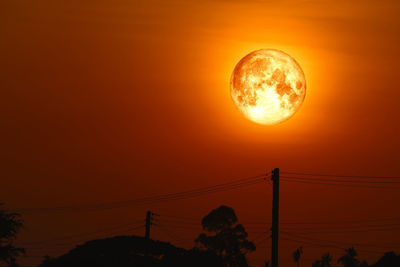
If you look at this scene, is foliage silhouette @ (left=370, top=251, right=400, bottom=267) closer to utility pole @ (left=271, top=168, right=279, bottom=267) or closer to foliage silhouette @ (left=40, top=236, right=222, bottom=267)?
utility pole @ (left=271, top=168, right=279, bottom=267)

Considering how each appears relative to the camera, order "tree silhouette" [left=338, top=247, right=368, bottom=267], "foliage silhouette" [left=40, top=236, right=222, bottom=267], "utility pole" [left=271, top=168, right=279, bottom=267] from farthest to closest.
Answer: "tree silhouette" [left=338, top=247, right=368, bottom=267], "utility pole" [left=271, top=168, right=279, bottom=267], "foliage silhouette" [left=40, top=236, right=222, bottom=267]

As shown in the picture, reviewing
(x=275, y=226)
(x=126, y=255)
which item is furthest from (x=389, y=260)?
(x=126, y=255)

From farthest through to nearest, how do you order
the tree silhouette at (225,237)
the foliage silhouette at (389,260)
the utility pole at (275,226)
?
the tree silhouette at (225,237), the foliage silhouette at (389,260), the utility pole at (275,226)

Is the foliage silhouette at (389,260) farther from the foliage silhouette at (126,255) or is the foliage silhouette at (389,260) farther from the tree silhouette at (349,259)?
the tree silhouette at (349,259)

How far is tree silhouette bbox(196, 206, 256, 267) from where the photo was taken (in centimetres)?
6462

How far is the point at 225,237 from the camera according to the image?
66.1 metres

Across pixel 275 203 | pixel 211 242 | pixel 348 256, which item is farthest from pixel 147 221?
pixel 348 256

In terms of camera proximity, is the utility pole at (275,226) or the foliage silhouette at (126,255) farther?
the utility pole at (275,226)

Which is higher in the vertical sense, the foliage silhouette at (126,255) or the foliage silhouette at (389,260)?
the foliage silhouette at (389,260)

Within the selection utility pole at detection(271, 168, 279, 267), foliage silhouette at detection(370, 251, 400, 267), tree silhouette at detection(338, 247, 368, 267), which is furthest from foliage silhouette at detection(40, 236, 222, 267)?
tree silhouette at detection(338, 247, 368, 267)

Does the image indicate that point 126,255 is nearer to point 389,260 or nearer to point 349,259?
point 389,260

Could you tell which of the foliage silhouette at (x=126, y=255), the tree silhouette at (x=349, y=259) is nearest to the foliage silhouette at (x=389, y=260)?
the foliage silhouette at (x=126, y=255)

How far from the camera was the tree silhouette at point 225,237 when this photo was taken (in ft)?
212

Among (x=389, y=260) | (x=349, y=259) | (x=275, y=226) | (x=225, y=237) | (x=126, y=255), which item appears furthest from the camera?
(x=349, y=259)
